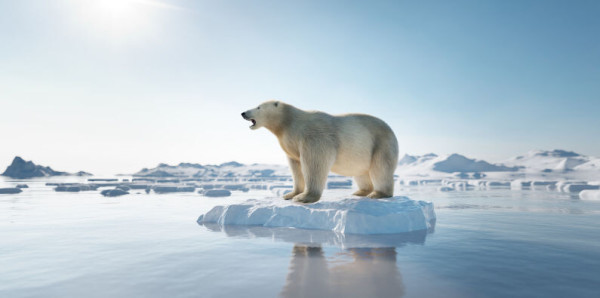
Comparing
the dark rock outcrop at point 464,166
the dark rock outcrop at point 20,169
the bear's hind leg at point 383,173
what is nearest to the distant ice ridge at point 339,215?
the bear's hind leg at point 383,173

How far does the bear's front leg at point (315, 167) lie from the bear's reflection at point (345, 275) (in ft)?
6.54

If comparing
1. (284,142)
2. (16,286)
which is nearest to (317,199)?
(284,142)

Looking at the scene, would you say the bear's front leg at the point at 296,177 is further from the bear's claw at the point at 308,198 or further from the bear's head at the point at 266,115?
the bear's head at the point at 266,115

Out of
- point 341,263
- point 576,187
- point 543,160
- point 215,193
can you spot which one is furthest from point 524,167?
point 341,263

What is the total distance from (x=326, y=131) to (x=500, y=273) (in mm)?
3830

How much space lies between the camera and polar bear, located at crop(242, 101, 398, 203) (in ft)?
20.3

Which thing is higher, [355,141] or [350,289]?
[355,141]

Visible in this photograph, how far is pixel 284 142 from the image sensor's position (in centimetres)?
660

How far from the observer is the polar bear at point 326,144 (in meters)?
6.18

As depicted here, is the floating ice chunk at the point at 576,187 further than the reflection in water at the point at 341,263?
Yes

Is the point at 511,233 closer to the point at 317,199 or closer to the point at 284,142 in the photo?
the point at 317,199

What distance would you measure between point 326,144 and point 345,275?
10.9 feet

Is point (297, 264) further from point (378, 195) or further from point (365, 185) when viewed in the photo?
point (365, 185)

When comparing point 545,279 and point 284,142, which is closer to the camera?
point 545,279
